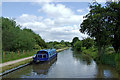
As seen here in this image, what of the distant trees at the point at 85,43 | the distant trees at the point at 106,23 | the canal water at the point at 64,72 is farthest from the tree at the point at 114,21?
the distant trees at the point at 85,43

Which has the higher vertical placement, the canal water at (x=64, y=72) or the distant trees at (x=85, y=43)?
the distant trees at (x=85, y=43)

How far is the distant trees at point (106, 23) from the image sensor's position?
62.8 ft


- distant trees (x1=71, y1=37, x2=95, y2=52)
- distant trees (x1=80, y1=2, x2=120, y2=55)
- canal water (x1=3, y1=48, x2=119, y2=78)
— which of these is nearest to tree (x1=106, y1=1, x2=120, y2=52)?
distant trees (x1=80, y1=2, x2=120, y2=55)

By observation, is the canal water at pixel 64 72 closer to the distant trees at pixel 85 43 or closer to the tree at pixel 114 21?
the tree at pixel 114 21

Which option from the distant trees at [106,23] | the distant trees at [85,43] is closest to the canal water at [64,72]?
the distant trees at [106,23]

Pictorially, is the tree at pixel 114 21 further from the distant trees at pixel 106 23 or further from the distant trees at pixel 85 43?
the distant trees at pixel 85 43

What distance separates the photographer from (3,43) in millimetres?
25969

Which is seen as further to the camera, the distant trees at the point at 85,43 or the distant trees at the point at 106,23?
the distant trees at the point at 85,43

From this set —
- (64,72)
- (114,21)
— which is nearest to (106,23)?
(114,21)

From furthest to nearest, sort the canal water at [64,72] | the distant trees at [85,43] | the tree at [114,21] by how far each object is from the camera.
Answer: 1. the distant trees at [85,43]
2. the tree at [114,21]
3. the canal water at [64,72]

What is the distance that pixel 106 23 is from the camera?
19.8m

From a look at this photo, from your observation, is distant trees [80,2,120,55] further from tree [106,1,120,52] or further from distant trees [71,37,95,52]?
distant trees [71,37,95,52]

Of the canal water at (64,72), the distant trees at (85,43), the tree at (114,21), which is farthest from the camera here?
the distant trees at (85,43)

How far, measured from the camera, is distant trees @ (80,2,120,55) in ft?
62.8
